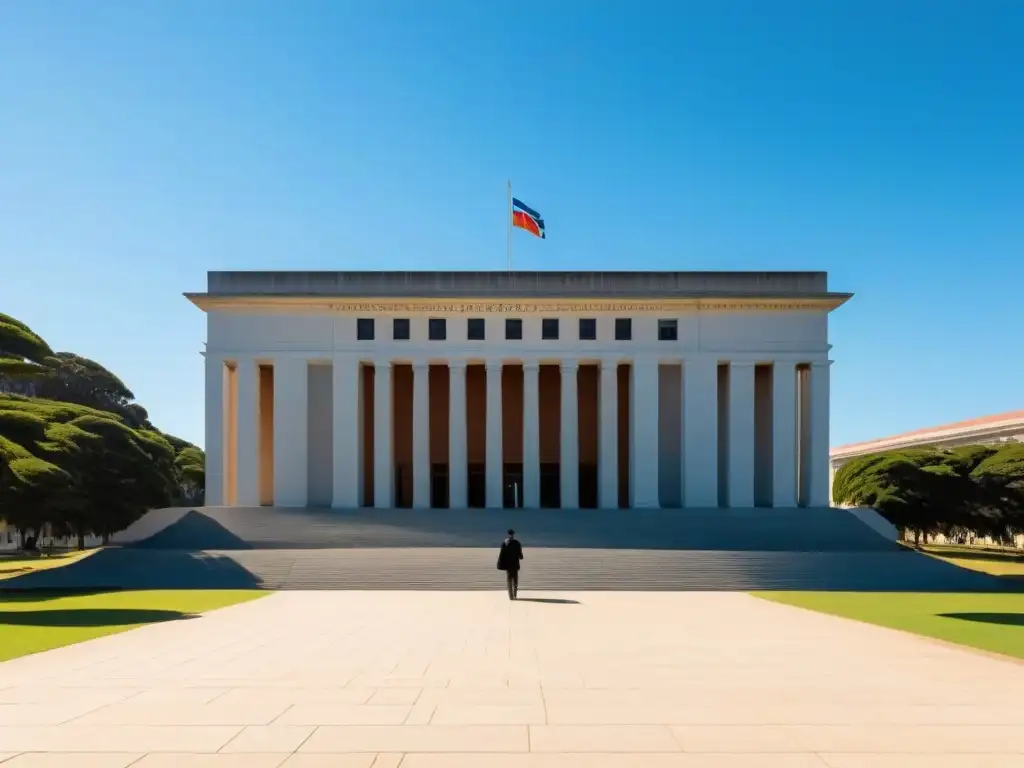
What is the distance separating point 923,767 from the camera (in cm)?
807

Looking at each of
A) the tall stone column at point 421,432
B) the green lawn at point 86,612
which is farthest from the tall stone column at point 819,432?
the green lawn at point 86,612

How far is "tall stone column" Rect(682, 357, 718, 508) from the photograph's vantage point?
50.4 metres

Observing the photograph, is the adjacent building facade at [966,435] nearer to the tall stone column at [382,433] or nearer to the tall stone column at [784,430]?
the tall stone column at [784,430]

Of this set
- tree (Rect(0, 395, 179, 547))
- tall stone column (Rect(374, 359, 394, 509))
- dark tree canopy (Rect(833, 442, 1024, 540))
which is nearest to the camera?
tree (Rect(0, 395, 179, 547))

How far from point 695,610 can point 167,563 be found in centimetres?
1978

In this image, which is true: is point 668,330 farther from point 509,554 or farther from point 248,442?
point 509,554

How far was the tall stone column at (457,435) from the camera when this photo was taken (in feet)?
166

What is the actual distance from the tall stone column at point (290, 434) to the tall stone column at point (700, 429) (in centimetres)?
2051

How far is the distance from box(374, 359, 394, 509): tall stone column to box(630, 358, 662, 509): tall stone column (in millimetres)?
13190

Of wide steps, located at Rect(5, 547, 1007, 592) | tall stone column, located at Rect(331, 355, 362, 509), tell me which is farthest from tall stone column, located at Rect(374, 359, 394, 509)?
wide steps, located at Rect(5, 547, 1007, 592)

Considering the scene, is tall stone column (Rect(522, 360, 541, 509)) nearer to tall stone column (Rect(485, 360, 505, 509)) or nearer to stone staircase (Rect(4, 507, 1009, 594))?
tall stone column (Rect(485, 360, 505, 509))

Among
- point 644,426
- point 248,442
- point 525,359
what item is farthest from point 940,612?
point 248,442

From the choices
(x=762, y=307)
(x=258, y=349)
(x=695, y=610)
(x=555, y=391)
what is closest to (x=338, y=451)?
(x=258, y=349)

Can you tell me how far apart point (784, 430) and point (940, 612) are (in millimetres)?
28304
